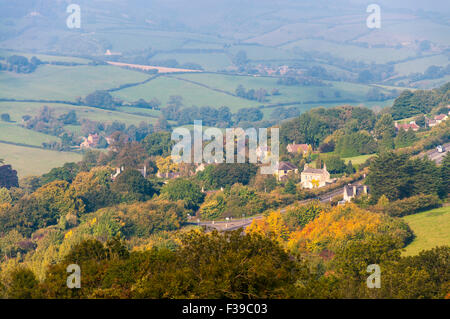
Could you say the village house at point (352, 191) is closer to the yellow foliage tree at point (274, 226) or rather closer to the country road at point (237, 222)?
the country road at point (237, 222)

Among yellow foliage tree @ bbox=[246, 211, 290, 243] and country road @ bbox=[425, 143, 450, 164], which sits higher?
country road @ bbox=[425, 143, 450, 164]

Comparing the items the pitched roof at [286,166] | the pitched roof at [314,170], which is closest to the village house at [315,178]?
the pitched roof at [314,170]

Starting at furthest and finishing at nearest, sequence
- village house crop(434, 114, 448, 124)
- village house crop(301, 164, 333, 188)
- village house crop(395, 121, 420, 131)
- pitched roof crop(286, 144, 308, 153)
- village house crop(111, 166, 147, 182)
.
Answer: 1. village house crop(434, 114, 448, 124)
2. village house crop(395, 121, 420, 131)
3. pitched roof crop(286, 144, 308, 153)
4. village house crop(111, 166, 147, 182)
5. village house crop(301, 164, 333, 188)

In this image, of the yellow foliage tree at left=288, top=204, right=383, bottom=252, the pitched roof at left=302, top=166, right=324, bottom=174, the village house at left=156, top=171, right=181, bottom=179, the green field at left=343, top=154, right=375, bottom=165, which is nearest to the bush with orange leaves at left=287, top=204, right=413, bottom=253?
the yellow foliage tree at left=288, top=204, right=383, bottom=252

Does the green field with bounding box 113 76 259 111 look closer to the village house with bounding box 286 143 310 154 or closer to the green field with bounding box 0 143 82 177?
the green field with bounding box 0 143 82 177
